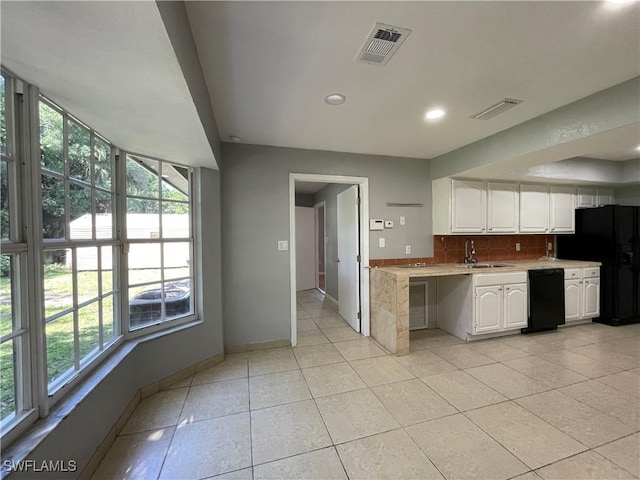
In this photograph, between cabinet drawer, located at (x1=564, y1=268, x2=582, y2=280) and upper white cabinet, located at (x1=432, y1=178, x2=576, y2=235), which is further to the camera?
cabinet drawer, located at (x1=564, y1=268, x2=582, y2=280)

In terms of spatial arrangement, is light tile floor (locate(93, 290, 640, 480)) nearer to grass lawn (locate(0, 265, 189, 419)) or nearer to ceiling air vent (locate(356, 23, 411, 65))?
grass lawn (locate(0, 265, 189, 419))

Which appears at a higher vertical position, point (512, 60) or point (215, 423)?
point (512, 60)

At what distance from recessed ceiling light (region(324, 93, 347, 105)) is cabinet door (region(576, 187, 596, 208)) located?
4287 mm

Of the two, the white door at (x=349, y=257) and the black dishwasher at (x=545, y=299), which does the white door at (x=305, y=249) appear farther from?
the black dishwasher at (x=545, y=299)

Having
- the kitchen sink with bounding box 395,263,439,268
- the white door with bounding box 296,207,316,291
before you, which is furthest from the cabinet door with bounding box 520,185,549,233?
the white door with bounding box 296,207,316,291

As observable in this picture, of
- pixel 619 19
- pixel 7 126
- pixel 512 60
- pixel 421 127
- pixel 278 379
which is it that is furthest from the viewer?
pixel 421 127

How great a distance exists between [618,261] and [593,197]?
109 cm

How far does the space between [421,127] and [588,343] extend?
127 inches

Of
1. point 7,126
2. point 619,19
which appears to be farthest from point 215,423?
point 619,19

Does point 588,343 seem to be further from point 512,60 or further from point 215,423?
point 215,423

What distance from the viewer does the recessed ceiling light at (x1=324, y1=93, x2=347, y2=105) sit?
2006mm

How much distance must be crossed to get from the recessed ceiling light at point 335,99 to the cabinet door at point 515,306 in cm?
294

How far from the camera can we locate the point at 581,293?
12.2 feet

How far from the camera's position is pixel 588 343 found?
10.4 feet
